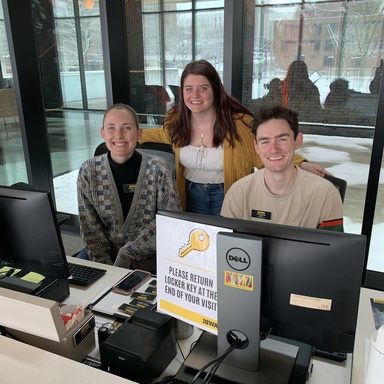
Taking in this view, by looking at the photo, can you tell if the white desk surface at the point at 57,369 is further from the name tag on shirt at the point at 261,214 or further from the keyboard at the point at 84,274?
the name tag on shirt at the point at 261,214

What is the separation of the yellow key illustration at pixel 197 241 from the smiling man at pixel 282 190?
783 mm

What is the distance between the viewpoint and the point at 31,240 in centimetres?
136

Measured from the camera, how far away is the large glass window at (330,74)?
254 cm

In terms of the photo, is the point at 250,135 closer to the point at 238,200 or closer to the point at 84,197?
the point at 238,200

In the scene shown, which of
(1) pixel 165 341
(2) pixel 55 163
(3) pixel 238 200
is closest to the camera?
(1) pixel 165 341

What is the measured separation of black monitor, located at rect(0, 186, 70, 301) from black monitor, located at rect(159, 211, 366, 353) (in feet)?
1.90

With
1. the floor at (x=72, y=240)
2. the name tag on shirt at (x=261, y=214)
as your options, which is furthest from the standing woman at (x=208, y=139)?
the floor at (x=72, y=240)

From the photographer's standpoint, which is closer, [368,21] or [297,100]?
[368,21]

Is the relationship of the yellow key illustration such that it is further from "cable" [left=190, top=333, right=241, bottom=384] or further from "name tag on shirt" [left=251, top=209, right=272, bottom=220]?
"name tag on shirt" [left=251, top=209, right=272, bottom=220]

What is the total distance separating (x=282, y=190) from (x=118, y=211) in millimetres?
817

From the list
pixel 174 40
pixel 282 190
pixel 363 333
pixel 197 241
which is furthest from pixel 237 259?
pixel 174 40

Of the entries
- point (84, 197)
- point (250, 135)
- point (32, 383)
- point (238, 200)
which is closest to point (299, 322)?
point (32, 383)

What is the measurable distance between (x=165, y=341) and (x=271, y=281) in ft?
1.25

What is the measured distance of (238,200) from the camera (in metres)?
1.85
